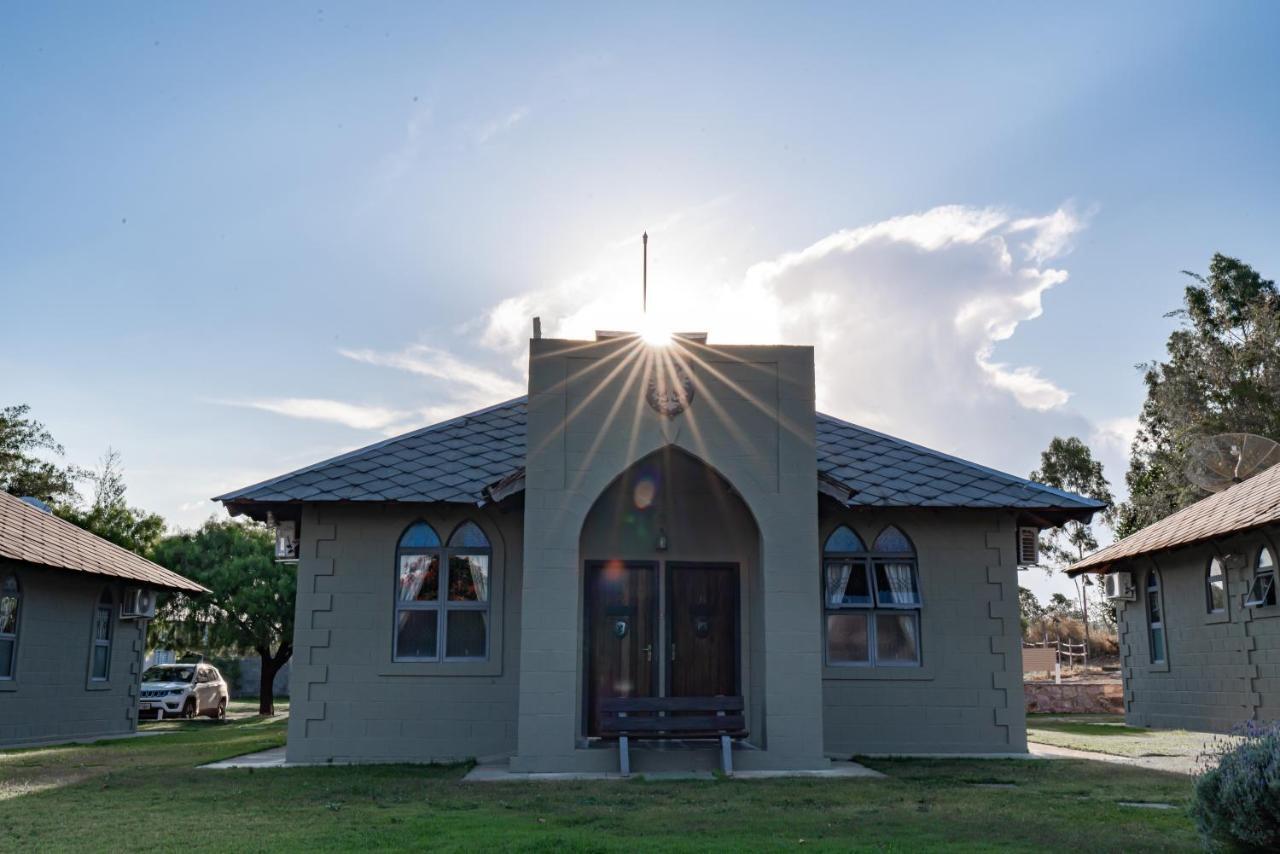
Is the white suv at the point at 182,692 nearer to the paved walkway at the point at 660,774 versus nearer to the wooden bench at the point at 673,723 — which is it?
the paved walkway at the point at 660,774

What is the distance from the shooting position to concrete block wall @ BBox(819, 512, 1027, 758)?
13.8 meters

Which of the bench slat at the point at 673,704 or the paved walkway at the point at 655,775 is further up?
the bench slat at the point at 673,704

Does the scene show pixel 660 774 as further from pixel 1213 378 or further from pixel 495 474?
pixel 1213 378

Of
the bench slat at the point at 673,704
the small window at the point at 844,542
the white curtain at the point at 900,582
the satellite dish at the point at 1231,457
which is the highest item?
the satellite dish at the point at 1231,457

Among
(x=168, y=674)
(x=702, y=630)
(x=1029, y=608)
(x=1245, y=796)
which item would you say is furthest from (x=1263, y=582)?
(x=1029, y=608)

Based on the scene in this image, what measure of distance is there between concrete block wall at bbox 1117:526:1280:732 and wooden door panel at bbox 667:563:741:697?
23.8 feet

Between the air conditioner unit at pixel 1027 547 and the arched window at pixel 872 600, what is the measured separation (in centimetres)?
165

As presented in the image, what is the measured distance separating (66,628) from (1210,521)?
18.7 m

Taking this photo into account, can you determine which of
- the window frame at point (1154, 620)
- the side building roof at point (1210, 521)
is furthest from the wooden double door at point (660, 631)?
the window frame at point (1154, 620)

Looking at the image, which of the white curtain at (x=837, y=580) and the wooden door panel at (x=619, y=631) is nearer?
Result: the wooden door panel at (x=619, y=631)

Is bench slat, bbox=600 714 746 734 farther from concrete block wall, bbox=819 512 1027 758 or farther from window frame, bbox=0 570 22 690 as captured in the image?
window frame, bbox=0 570 22 690

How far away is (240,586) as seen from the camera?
1352 inches

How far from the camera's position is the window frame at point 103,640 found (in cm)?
1958

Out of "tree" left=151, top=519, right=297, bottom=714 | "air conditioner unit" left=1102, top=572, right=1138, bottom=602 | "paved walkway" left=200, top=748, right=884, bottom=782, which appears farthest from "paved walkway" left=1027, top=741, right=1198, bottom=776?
"tree" left=151, top=519, right=297, bottom=714
